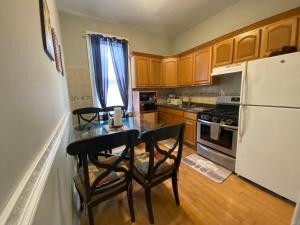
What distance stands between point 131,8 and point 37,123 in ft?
9.20

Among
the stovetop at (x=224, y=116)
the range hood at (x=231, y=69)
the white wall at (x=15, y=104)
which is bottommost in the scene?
the stovetop at (x=224, y=116)

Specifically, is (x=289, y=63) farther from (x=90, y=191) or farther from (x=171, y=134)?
(x=90, y=191)

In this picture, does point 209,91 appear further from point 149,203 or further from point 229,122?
point 149,203

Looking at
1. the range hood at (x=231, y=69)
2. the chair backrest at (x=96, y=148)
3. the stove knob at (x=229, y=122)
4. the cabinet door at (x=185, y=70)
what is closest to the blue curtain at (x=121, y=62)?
the cabinet door at (x=185, y=70)

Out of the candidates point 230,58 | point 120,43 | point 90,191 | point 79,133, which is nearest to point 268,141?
point 230,58

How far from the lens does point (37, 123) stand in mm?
676

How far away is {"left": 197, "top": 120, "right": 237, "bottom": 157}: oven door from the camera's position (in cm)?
208

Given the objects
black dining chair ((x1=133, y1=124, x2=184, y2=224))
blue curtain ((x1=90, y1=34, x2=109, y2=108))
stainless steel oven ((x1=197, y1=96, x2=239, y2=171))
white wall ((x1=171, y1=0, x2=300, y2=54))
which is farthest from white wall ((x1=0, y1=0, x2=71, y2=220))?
white wall ((x1=171, y1=0, x2=300, y2=54))

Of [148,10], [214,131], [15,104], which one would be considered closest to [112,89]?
[148,10]

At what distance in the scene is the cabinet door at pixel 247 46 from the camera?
2044 mm

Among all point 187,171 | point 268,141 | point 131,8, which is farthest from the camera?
point 131,8

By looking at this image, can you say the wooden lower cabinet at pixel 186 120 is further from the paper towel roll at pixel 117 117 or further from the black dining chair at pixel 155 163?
the paper towel roll at pixel 117 117

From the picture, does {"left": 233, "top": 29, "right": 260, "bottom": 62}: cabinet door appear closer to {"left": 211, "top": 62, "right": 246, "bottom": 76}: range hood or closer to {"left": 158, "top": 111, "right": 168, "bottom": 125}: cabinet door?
{"left": 211, "top": 62, "right": 246, "bottom": 76}: range hood

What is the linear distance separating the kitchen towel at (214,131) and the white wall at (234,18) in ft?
6.20
